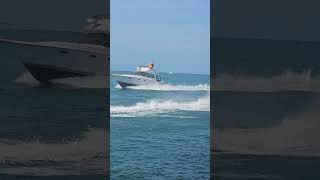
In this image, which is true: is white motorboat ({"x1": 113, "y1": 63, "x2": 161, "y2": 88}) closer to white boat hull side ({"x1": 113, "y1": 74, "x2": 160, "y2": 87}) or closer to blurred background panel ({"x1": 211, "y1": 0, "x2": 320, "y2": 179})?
white boat hull side ({"x1": 113, "y1": 74, "x2": 160, "y2": 87})

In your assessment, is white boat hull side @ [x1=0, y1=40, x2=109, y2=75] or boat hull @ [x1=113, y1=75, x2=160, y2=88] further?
boat hull @ [x1=113, y1=75, x2=160, y2=88]

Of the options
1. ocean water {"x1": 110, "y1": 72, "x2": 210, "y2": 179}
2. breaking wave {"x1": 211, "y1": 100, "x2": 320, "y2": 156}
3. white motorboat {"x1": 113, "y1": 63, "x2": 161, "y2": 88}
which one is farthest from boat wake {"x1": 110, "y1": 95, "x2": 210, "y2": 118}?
breaking wave {"x1": 211, "y1": 100, "x2": 320, "y2": 156}

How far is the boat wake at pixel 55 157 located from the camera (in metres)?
3.25

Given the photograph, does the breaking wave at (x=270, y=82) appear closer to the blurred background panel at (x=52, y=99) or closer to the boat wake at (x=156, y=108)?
the blurred background panel at (x=52, y=99)

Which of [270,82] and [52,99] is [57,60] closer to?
[52,99]

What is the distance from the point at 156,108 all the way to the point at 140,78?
449 centimetres

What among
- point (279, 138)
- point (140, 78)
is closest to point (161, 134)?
point (279, 138)

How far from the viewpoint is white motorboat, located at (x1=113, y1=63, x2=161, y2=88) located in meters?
17.0

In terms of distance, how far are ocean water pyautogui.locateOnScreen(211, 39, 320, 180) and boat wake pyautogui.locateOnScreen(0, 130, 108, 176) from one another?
0.85m

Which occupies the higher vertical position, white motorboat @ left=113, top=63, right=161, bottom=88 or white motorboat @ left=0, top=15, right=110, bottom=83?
white motorboat @ left=113, top=63, right=161, bottom=88

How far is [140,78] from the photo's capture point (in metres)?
17.8

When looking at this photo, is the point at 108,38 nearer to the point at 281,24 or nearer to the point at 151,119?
the point at 281,24

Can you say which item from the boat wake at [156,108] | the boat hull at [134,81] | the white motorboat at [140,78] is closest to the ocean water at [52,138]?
the boat wake at [156,108]

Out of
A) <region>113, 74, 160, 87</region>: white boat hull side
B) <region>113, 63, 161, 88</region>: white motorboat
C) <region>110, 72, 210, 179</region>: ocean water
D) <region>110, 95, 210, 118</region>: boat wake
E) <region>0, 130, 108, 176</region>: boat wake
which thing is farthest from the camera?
<region>113, 74, 160, 87</region>: white boat hull side
